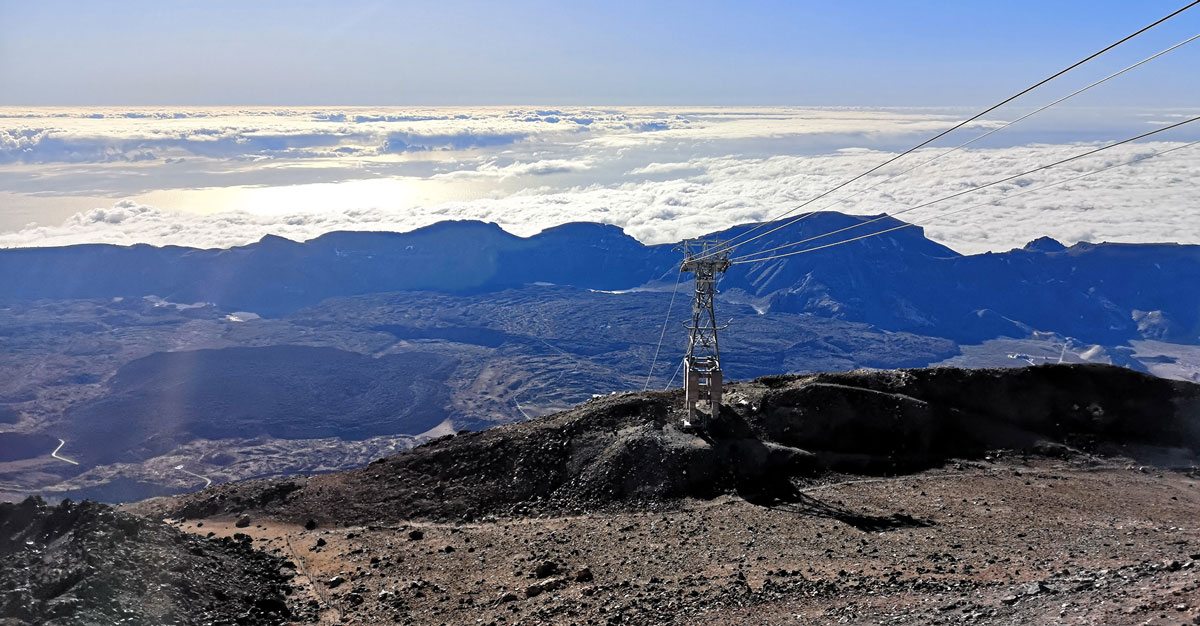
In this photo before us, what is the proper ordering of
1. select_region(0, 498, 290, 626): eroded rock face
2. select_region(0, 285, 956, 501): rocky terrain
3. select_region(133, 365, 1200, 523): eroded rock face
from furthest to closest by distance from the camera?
select_region(0, 285, 956, 501): rocky terrain, select_region(133, 365, 1200, 523): eroded rock face, select_region(0, 498, 290, 626): eroded rock face

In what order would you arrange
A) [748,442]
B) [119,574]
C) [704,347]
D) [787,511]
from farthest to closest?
[704,347]
[748,442]
[787,511]
[119,574]

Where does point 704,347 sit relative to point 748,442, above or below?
above

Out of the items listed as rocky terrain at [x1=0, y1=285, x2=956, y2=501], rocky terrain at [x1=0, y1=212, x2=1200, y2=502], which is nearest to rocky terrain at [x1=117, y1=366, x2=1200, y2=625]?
rocky terrain at [x1=0, y1=285, x2=956, y2=501]

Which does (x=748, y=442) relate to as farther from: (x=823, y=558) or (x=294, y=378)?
(x=294, y=378)

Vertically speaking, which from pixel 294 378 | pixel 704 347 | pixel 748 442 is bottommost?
pixel 294 378

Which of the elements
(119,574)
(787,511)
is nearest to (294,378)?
(787,511)

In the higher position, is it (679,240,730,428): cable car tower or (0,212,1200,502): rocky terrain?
(679,240,730,428): cable car tower

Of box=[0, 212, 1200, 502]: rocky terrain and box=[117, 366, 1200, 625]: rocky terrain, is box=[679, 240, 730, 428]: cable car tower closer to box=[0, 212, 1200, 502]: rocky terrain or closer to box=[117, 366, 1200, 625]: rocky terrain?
box=[117, 366, 1200, 625]: rocky terrain

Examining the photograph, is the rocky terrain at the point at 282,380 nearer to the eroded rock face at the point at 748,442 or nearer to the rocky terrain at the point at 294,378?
the rocky terrain at the point at 294,378
